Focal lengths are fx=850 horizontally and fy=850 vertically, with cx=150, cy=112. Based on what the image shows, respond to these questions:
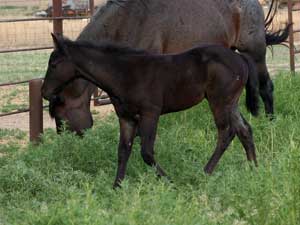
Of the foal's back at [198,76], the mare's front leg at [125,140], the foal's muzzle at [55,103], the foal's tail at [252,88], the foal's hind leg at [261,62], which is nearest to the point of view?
the mare's front leg at [125,140]

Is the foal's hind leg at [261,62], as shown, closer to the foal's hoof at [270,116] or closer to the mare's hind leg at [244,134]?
the foal's hoof at [270,116]

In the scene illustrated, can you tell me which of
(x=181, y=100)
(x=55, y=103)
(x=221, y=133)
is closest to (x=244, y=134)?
(x=221, y=133)

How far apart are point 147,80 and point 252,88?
1.46 meters

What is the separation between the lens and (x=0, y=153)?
8.60 m

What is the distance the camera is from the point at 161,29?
834 centimetres

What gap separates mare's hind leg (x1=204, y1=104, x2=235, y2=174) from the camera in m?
7.24

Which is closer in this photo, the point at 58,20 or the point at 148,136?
the point at 148,136

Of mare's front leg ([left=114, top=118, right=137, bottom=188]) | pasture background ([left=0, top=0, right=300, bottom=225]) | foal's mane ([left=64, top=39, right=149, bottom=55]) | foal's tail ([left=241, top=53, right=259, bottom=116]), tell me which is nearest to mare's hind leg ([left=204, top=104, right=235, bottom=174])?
pasture background ([left=0, top=0, right=300, bottom=225])

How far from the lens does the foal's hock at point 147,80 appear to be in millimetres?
6906

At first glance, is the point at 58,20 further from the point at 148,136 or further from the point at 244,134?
the point at 148,136

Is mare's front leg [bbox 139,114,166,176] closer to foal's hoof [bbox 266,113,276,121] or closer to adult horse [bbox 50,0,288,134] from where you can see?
adult horse [bbox 50,0,288,134]

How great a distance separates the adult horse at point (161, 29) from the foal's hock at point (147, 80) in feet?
2.64

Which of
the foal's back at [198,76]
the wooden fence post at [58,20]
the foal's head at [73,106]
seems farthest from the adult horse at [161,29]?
the wooden fence post at [58,20]

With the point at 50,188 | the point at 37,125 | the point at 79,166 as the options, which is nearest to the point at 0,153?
the point at 37,125
